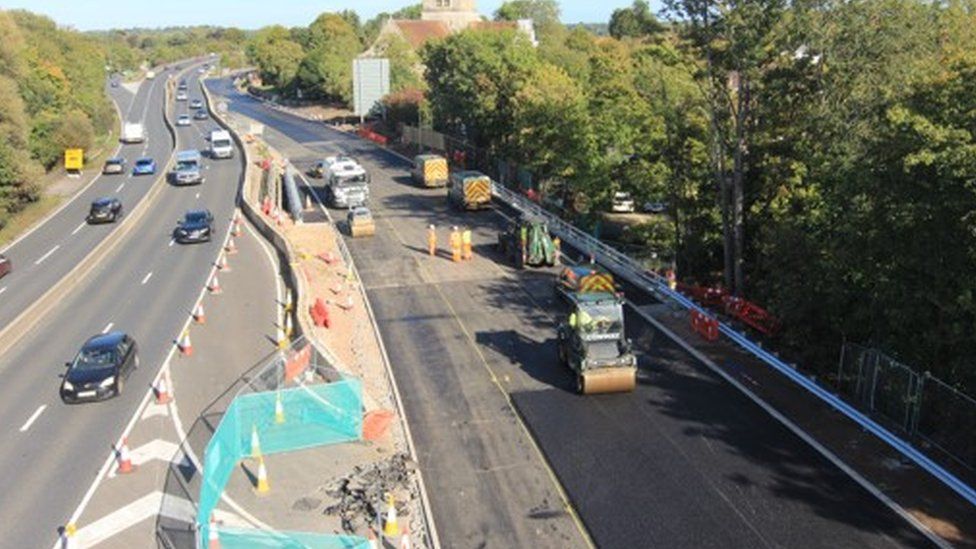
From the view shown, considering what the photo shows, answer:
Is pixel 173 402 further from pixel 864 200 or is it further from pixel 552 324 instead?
pixel 864 200

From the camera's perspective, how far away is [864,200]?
22.5 metres

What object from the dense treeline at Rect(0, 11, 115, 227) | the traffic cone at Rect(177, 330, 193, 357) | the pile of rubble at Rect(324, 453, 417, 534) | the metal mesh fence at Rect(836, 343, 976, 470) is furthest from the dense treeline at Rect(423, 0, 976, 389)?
the dense treeline at Rect(0, 11, 115, 227)

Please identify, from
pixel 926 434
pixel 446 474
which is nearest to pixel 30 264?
pixel 446 474

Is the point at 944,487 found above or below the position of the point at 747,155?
below

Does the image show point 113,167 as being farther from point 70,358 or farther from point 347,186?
point 70,358

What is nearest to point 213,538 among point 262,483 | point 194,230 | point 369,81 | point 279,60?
point 262,483

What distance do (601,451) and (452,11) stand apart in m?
124

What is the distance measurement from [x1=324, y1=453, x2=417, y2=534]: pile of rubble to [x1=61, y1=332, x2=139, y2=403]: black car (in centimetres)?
934

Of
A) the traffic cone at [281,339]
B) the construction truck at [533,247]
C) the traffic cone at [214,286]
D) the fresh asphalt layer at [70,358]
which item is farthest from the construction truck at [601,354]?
the traffic cone at [214,286]

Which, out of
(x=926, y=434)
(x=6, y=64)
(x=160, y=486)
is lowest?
(x=160, y=486)

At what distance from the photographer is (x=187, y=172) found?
61344 millimetres

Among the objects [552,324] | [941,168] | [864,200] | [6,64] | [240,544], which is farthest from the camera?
[6,64]

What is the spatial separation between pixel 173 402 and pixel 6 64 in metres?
69.9

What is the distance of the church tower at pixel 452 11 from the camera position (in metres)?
134
